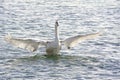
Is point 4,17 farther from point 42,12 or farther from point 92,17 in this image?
point 92,17

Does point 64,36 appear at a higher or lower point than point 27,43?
lower

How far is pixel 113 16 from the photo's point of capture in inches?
1170

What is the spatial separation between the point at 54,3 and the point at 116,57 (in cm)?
1318

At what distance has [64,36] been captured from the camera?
24922mm

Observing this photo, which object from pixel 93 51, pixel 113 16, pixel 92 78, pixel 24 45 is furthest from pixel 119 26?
pixel 92 78

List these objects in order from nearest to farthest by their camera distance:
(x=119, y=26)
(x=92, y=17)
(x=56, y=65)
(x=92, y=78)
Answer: (x=92, y=78) < (x=56, y=65) < (x=119, y=26) < (x=92, y=17)

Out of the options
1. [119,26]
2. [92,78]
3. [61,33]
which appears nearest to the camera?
[92,78]

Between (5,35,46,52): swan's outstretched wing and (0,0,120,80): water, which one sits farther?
(5,35,46,52): swan's outstretched wing

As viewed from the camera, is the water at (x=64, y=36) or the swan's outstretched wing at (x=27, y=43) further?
the swan's outstretched wing at (x=27, y=43)

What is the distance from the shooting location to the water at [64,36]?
19.0 meters

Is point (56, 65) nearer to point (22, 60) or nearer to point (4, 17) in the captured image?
point (22, 60)

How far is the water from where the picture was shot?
19.0 meters

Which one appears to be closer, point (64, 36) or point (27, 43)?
point (27, 43)

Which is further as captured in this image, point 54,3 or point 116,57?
point 54,3
